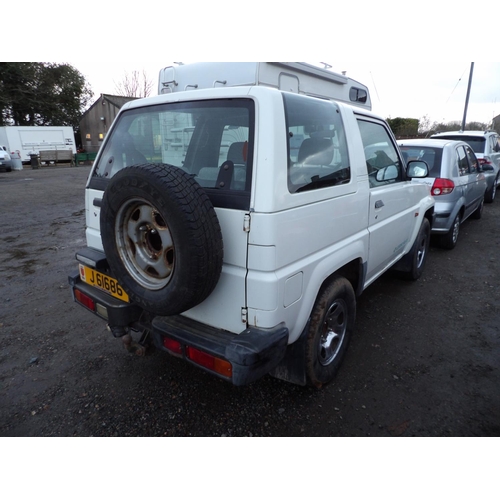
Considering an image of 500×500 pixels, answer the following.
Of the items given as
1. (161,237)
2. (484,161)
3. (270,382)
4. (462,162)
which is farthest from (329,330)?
(484,161)

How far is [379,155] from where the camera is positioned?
127 inches

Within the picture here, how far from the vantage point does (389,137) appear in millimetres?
3533

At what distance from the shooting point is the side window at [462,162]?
5768mm

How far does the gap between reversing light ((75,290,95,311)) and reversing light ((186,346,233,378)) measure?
97 cm

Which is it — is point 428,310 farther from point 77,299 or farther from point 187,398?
point 77,299

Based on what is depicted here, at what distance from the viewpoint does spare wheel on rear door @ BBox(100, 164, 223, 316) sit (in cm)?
176

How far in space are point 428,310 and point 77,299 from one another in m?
3.44

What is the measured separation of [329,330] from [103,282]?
1661mm

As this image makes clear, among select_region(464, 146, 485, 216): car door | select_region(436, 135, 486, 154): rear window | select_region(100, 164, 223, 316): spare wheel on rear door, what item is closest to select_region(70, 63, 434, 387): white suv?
select_region(100, 164, 223, 316): spare wheel on rear door

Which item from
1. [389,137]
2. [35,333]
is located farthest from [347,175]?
[35,333]

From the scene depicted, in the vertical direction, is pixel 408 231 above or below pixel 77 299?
above

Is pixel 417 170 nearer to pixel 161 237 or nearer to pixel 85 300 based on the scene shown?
pixel 161 237

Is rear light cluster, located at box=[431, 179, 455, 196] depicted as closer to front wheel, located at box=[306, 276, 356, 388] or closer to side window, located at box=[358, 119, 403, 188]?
side window, located at box=[358, 119, 403, 188]

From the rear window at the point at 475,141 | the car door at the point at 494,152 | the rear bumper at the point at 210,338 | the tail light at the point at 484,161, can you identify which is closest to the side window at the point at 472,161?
the tail light at the point at 484,161
